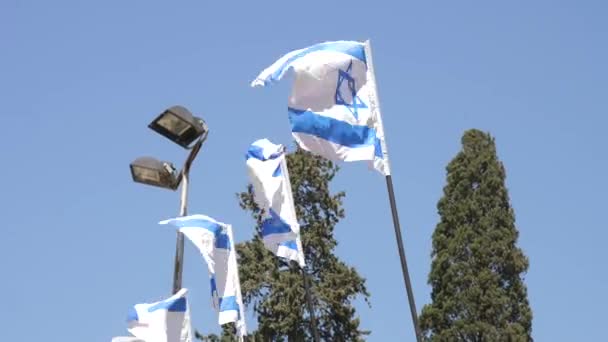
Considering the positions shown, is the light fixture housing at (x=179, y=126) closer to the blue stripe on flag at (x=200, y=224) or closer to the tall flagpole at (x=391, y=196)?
the blue stripe on flag at (x=200, y=224)

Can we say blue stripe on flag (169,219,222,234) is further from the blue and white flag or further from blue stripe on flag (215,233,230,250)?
the blue and white flag

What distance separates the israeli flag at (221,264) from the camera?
70.8 ft

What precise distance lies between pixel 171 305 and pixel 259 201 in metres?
1.85

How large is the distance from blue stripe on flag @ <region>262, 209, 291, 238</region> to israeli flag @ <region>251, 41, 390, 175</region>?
2.33 meters

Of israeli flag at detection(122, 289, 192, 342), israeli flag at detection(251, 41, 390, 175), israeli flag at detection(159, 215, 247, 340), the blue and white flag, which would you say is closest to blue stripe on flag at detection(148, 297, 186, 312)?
israeli flag at detection(122, 289, 192, 342)

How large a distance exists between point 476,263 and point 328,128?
25255mm

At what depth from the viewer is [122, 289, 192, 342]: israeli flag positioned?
64.6ft

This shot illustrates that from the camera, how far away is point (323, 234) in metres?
40.6

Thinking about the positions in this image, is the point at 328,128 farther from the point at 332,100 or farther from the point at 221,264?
the point at 221,264

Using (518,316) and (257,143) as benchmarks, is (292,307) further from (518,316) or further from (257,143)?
(257,143)

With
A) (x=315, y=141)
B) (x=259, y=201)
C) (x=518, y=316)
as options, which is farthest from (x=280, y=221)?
(x=518, y=316)

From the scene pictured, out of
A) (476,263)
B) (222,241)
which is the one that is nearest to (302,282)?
(476,263)

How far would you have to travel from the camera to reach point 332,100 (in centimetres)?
1773

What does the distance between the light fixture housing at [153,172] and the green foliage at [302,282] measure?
19.9 m
